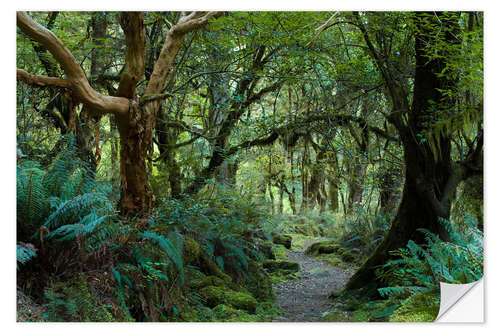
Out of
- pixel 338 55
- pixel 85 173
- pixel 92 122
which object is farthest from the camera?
pixel 338 55

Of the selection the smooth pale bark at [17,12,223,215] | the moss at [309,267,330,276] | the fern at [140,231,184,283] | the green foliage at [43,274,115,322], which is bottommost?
the moss at [309,267,330,276]

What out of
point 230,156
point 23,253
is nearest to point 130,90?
point 23,253

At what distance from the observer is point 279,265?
17.9 feet

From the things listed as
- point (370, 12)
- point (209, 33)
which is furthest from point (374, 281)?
point (209, 33)

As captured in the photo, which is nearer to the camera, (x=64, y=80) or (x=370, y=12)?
(x=64, y=80)

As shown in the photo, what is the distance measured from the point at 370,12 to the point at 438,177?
5.77 feet

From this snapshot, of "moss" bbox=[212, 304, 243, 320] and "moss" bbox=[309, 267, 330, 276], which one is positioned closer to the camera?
"moss" bbox=[212, 304, 243, 320]

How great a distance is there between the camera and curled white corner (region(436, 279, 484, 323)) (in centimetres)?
274

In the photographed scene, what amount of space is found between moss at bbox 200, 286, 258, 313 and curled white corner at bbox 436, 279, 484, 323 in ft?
4.84

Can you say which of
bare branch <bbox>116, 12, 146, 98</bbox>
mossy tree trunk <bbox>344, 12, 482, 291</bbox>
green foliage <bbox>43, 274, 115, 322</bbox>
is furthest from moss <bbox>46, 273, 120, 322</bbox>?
mossy tree trunk <bbox>344, 12, 482, 291</bbox>

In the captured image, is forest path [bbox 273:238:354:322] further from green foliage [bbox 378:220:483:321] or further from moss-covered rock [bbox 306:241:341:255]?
green foliage [bbox 378:220:483:321]

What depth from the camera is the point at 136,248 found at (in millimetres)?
2645

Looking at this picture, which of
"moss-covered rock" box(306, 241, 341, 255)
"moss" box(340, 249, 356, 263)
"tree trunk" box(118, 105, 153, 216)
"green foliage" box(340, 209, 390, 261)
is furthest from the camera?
"moss-covered rock" box(306, 241, 341, 255)
